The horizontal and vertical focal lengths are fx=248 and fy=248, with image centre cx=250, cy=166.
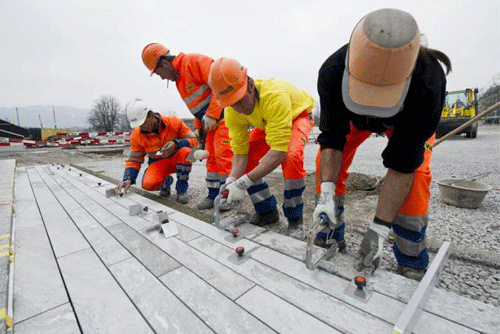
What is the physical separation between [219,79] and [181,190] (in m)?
2.09

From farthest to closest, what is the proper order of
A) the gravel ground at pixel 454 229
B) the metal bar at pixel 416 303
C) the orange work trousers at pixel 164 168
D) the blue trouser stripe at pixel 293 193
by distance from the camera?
the orange work trousers at pixel 164 168 → the blue trouser stripe at pixel 293 193 → the gravel ground at pixel 454 229 → the metal bar at pixel 416 303

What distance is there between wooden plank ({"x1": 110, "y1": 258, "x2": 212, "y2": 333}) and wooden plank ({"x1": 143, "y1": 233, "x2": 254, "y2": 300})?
20cm

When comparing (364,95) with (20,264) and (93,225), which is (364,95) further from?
(93,225)

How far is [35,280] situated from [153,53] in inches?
94.7

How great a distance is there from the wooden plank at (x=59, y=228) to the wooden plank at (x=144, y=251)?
0.79 feet

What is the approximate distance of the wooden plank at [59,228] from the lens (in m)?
1.74

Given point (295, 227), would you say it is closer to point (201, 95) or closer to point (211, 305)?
point (211, 305)

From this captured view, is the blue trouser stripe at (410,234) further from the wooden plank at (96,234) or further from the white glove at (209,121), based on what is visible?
the white glove at (209,121)

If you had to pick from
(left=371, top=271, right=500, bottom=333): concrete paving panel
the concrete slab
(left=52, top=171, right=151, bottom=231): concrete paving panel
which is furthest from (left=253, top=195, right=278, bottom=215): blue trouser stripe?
(left=371, top=271, right=500, bottom=333): concrete paving panel

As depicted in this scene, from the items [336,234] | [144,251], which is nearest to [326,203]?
[336,234]

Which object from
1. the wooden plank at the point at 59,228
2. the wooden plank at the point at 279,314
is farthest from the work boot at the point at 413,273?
the wooden plank at the point at 59,228

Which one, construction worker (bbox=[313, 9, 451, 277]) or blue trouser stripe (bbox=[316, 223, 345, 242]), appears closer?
construction worker (bbox=[313, 9, 451, 277])

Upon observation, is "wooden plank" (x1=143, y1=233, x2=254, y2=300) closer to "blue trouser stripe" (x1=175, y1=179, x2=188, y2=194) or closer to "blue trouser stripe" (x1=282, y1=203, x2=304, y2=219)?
"blue trouser stripe" (x1=282, y1=203, x2=304, y2=219)

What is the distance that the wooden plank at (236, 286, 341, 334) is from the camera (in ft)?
3.33
